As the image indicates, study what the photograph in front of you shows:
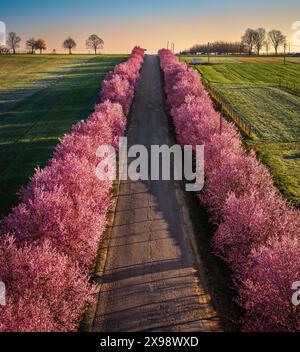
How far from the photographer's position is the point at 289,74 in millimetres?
112000

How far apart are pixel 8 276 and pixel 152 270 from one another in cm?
1015

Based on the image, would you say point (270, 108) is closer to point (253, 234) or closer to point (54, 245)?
point (253, 234)

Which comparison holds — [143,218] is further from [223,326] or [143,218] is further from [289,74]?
[289,74]

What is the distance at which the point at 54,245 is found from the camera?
64.4 ft

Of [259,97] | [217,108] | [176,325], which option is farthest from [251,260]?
[259,97]

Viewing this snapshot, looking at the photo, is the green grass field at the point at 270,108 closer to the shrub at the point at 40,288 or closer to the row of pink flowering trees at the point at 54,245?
the row of pink flowering trees at the point at 54,245

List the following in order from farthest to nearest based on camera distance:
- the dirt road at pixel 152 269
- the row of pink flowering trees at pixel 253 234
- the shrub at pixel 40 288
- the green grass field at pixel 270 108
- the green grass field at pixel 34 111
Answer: the green grass field at pixel 34 111, the green grass field at pixel 270 108, the dirt road at pixel 152 269, the row of pink flowering trees at pixel 253 234, the shrub at pixel 40 288

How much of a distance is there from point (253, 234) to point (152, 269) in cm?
665

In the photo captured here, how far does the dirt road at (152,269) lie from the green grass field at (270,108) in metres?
10.9

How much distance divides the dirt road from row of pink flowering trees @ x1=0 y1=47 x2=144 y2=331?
6.03ft

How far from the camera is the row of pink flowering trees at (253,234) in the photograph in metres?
16.3

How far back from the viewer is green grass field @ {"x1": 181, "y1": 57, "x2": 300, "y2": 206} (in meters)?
39.8

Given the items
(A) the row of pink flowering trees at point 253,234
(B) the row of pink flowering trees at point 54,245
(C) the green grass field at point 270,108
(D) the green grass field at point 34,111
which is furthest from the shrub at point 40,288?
(C) the green grass field at point 270,108

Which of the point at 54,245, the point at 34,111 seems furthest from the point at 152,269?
the point at 34,111
